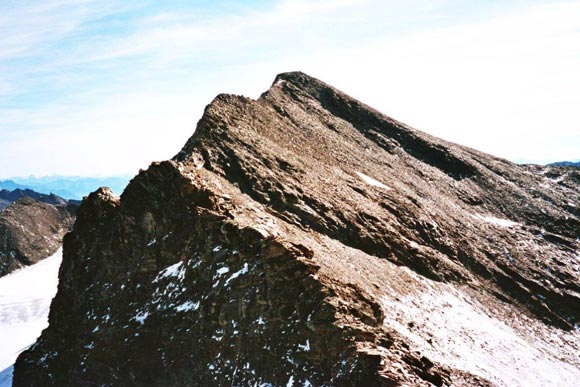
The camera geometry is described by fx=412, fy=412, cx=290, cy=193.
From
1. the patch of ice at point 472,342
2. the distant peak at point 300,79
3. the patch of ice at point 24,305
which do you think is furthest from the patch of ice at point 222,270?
the distant peak at point 300,79

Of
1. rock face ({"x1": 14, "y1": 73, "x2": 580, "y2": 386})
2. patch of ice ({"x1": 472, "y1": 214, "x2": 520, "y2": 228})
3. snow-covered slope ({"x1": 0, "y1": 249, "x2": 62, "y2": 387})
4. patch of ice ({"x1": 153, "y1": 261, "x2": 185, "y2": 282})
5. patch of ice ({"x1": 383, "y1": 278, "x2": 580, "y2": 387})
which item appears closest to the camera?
rock face ({"x1": 14, "y1": 73, "x2": 580, "y2": 386})

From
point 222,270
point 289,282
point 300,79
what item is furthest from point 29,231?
point 289,282

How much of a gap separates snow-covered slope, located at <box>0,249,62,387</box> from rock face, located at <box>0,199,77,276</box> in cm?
406

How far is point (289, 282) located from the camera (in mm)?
24219

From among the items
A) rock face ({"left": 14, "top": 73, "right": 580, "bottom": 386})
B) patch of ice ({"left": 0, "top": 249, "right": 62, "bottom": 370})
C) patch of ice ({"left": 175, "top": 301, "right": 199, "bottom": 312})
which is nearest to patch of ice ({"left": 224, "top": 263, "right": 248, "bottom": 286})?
rock face ({"left": 14, "top": 73, "right": 580, "bottom": 386})

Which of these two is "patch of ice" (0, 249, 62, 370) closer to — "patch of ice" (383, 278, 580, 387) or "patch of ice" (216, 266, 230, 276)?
"patch of ice" (216, 266, 230, 276)

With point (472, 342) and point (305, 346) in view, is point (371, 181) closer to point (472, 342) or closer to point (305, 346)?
point (472, 342)

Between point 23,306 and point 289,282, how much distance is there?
6827 cm

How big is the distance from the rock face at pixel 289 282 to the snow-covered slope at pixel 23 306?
27317 mm

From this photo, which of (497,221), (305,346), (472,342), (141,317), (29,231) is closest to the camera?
(305,346)

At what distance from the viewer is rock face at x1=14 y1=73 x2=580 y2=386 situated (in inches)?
915

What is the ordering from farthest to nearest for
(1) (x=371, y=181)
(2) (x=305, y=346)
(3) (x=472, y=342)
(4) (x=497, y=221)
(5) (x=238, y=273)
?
(4) (x=497, y=221) < (1) (x=371, y=181) < (3) (x=472, y=342) < (5) (x=238, y=273) < (2) (x=305, y=346)

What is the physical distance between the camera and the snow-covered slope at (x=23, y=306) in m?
58.4

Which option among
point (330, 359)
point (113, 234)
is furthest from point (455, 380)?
point (113, 234)
